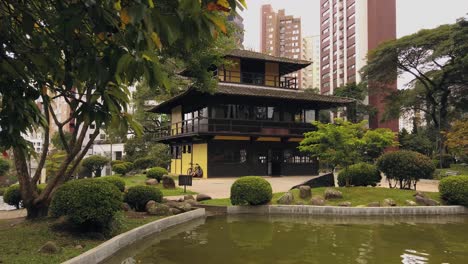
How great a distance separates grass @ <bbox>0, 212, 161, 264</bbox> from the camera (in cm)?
621

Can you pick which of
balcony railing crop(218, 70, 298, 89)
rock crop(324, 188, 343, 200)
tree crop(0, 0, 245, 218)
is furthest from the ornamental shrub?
balcony railing crop(218, 70, 298, 89)

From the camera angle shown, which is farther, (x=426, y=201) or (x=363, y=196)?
(x=363, y=196)

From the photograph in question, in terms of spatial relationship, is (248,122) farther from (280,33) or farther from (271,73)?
(280,33)

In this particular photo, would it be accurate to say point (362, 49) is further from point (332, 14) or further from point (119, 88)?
point (119, 88)

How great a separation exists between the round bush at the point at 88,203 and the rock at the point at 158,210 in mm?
3302

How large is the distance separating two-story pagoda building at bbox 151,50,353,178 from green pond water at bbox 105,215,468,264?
635 inches

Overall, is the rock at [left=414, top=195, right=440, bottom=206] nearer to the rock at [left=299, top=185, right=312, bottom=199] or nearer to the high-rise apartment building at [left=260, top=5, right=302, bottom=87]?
the rock at [left=299, top=185, right=312, bottom=199]

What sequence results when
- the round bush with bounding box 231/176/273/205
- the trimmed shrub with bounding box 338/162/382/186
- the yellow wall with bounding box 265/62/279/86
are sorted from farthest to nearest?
the yellow wall with bounding box 265/62/279/86
the trimmed shrub with bounding box 338/162/382/186
the round bush with bounding box 231/176/273/205

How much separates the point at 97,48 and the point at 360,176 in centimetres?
1579

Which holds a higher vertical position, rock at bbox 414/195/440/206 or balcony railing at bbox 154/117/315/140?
balcony railing at bbox 154/117/315/140

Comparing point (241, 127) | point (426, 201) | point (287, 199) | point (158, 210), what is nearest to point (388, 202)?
point (426, 201)

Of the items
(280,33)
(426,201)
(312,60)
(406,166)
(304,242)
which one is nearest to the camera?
(304,242)

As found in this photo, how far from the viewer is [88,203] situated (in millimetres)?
7816

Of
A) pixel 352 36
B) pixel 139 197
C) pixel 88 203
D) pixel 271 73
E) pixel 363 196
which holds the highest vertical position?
pixel 352 36
